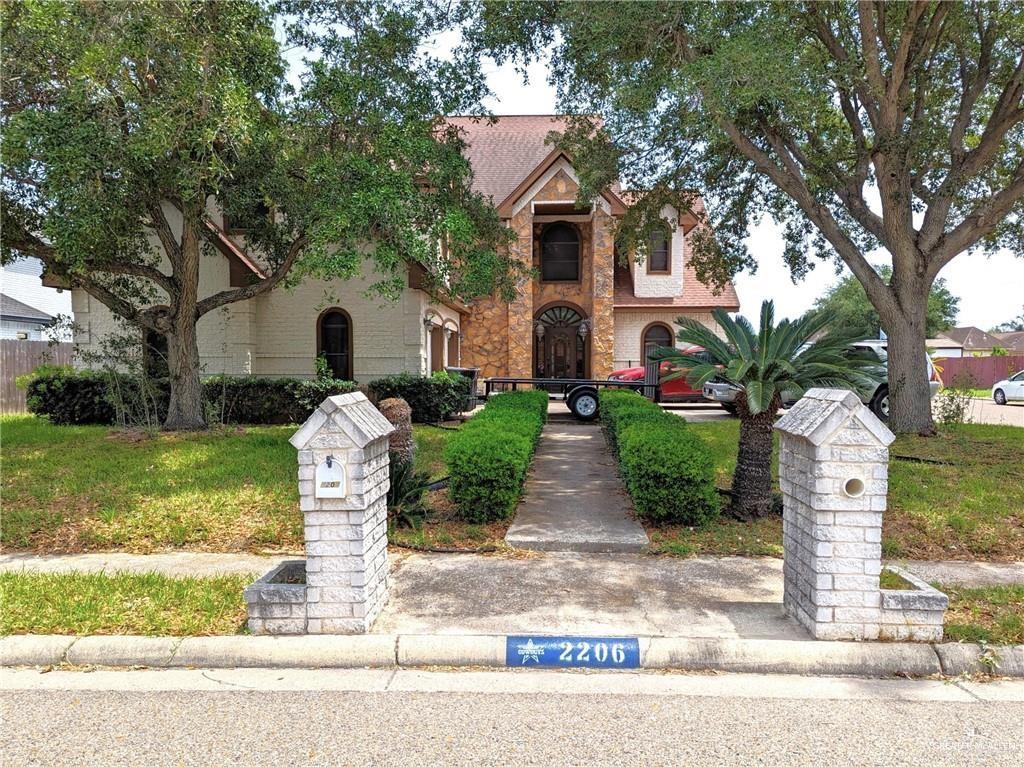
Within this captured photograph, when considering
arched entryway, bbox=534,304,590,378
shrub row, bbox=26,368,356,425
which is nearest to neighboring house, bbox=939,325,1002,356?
arched entryway, bbox=534,304,590,378

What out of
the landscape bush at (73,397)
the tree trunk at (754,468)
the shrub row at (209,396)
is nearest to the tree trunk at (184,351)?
the shrub row at (209,396)

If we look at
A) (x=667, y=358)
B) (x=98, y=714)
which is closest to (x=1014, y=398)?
(x=667, y=358)

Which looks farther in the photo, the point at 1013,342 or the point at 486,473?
the point at 1013,342

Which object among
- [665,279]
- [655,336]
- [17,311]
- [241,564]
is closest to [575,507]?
[241,564]

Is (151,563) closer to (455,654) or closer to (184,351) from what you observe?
(455,654)

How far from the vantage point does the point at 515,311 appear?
21.3 metres

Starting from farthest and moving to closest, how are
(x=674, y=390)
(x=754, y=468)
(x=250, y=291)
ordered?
(x=674, y=390), (x=250, y=291), (x=754, y=468)

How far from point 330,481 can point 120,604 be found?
1992mm

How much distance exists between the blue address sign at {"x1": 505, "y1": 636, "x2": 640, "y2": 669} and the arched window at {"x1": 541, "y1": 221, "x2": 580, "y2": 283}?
19.2 metres

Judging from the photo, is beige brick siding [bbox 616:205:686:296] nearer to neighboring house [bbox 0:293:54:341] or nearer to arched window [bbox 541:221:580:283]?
arched window [bbox 541:221:580:283]

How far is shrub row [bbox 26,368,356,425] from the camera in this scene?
13.0m

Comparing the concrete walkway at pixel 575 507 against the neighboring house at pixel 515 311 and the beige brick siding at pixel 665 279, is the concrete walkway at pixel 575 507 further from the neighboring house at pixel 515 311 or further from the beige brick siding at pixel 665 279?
the beige brick siding at pixel 665 279

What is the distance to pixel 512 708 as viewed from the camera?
3.33 m

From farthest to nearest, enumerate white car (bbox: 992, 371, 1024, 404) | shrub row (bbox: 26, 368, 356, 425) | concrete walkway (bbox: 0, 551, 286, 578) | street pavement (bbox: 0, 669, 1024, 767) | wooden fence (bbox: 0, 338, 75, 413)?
white car (bbox: 992, 371, 1024, 404) → wooden fence (bbox: 0, 338, 75, 413) → shrub row (bbox: 26, 368, 356, 425) → concrete walkway (bbox: 0, 551, 286, 578) → street pavement (bbox: 0, 669, 1024, 767)
